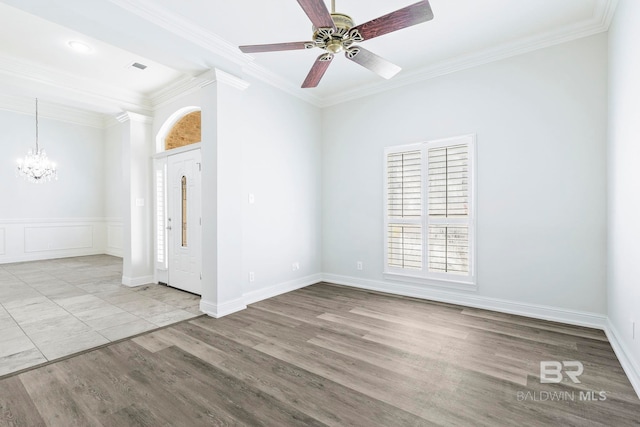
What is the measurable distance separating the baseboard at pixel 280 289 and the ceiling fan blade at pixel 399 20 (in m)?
3.36

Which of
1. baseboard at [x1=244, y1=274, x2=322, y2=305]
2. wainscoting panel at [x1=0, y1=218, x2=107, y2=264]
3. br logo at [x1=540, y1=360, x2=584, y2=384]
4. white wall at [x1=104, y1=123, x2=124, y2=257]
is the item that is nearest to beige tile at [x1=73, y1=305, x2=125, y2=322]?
baseboard at [x1=244, y1=274, x2=322, y2=305]

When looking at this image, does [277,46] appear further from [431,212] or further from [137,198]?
[137,198]

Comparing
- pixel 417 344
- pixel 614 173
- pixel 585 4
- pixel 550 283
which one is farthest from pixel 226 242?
pixel 585 4

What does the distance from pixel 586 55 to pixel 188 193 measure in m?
5.15

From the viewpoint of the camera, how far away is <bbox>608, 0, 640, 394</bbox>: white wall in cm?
225

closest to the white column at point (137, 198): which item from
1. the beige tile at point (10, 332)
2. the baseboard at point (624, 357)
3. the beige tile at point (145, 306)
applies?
the beige tile at point (145, 306)

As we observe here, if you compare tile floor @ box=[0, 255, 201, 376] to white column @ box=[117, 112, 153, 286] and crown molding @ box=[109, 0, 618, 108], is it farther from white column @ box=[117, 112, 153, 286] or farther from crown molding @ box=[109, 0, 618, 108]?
crown molding @ box=[109, 0, 618, 108]

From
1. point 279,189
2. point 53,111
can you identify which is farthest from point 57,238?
point 279,189

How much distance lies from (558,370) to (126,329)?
3.98m

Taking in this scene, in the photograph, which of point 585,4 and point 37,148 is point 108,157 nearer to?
point 37,148

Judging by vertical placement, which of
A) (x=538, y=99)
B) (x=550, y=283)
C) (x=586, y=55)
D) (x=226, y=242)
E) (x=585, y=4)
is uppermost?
(x=585, y=4)

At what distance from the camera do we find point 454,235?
4.08 m

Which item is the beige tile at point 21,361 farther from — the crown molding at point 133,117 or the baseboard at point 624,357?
the baseboard at point 624,357

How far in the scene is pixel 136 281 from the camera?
16.8 feet
